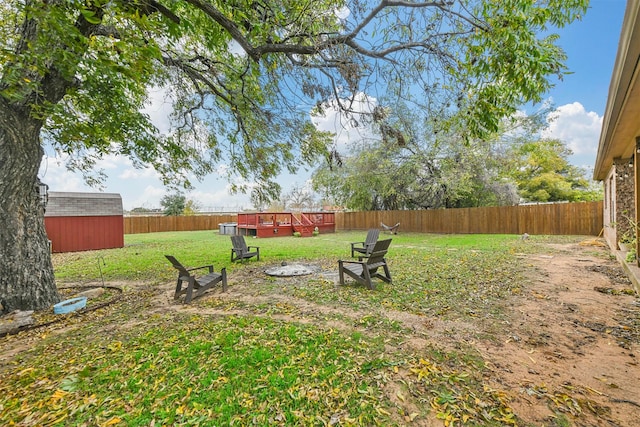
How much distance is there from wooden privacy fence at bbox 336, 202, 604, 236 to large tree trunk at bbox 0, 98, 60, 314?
16.3 m

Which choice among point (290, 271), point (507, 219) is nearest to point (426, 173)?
point (507, 219)

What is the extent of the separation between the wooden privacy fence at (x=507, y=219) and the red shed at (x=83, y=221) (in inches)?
599

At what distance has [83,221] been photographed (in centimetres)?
1237

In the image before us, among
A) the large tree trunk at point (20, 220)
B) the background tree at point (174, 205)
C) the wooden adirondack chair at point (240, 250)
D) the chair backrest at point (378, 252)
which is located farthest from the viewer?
the background tree at point (174, 205)

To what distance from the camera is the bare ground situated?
1.93 meters

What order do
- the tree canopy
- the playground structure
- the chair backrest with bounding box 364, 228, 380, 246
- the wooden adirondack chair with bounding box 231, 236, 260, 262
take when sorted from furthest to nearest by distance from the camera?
the playground structure, the tree canopy, the chair backrest with bounding box 364, 228, 380, 246, the wooden adirondack chair with bounding box 231, 236, 260, 262

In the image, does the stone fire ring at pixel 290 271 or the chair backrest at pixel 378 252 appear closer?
the chair backrest at pixel 378 252

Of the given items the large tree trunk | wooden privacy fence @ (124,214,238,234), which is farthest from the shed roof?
the large tree trunk

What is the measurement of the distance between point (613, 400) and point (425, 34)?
4607 mm

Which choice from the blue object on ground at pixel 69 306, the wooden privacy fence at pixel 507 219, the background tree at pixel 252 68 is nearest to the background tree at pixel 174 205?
the wooden privacy fence at pixel 507 219

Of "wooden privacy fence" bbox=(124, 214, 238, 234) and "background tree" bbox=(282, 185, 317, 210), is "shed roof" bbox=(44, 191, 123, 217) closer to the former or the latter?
"wooden privacy fence" bbox=(124, 214, 238, 234)

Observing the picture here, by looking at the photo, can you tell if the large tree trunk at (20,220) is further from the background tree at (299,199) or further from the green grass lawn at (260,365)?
→ the background tree at (299,199)

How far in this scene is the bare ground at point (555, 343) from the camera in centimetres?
193

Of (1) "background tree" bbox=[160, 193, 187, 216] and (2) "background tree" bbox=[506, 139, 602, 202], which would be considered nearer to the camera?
(2) "background tree" bbox=[506, 139, 602, 202]
